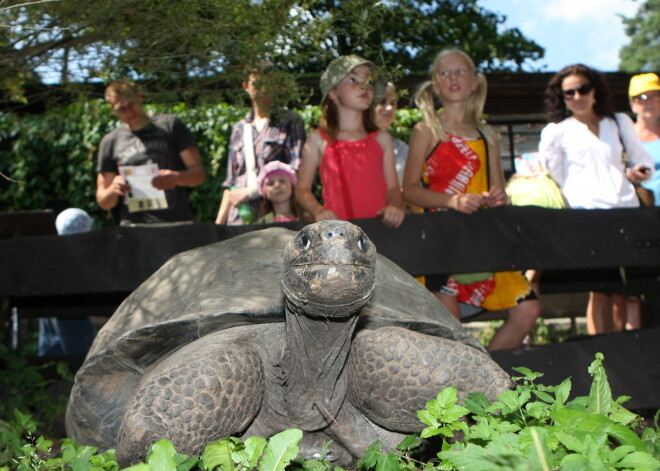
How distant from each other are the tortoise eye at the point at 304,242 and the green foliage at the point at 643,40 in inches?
1874

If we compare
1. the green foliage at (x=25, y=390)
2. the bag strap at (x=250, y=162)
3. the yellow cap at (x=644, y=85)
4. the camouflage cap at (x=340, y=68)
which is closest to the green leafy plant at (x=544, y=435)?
the camouflage cap at (x=340, y=68)

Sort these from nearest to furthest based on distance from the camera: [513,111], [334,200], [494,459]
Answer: [494,459]
[334,200]
[513,111]

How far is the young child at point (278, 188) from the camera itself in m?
4.12

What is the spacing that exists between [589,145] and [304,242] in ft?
8.76

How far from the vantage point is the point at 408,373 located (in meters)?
2.11

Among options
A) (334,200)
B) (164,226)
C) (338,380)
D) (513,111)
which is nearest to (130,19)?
(164,226)

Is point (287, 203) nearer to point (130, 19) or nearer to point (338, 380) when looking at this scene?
point (130, 19)

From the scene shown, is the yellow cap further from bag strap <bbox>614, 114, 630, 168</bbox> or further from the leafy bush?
the leafy bush

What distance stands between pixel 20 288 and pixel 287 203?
146 cm

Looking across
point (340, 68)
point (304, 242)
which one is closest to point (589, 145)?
point (340, 68)

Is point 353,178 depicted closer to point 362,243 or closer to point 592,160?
point 592,160

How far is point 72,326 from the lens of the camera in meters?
4.95

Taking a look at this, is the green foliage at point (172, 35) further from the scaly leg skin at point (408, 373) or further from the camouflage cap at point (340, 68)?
the scaly leg skin at point (408, 373)

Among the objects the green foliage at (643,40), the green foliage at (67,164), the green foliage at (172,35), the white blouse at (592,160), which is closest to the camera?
the green foliage at (172,35)
